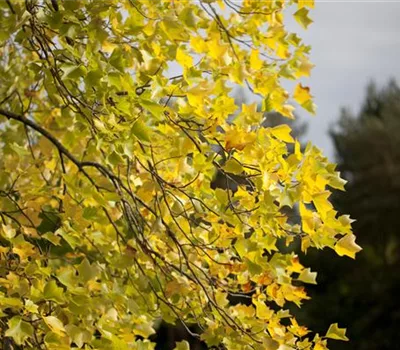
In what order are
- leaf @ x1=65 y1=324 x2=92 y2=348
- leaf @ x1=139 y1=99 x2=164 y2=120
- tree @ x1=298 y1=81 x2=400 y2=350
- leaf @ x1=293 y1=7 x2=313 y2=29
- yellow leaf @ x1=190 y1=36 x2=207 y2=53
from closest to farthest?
leaf @ x1=139 y1=99 x2=164 y2=120, leaf @ x1=65 y1=324 x2=92 y2=348, yellow leaf @ x1=190 y1=36 x2=207 y2=53, leaf @ x1=293 y1=7 x2=313 y2=29, tree @ x1=298 y1=81 x2=400 y2=350

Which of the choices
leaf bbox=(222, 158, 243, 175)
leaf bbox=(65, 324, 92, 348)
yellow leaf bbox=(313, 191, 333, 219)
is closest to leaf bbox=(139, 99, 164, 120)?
leaf bbox=(222, 158, 243, 175)

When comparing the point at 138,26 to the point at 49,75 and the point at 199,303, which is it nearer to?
the point at 49,75

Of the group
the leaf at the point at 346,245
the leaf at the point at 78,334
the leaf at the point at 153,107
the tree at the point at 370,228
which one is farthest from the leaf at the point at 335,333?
the tree at the point at 370,228

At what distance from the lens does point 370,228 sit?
15.9 m

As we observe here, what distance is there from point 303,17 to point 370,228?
45.9 feet

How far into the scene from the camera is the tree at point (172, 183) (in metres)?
1.82

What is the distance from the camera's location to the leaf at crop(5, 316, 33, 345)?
1744 mm

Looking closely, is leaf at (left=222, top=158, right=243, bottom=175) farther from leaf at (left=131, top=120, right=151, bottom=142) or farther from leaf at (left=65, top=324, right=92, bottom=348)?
leaf at (left=65, top=324, right=92, bottom=348)

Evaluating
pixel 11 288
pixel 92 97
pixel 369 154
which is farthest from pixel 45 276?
pixel 369 154

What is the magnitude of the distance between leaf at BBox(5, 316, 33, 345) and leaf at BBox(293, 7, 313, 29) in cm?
118

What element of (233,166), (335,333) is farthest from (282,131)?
(335,333)

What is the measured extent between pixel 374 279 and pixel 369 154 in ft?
12.5

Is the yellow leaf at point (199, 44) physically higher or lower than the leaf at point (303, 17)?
lower

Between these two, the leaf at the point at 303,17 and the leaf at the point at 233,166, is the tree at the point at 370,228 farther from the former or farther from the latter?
the leaf at the point at 233,166
